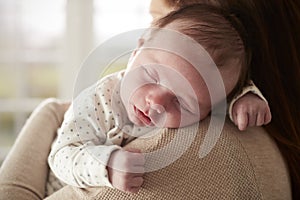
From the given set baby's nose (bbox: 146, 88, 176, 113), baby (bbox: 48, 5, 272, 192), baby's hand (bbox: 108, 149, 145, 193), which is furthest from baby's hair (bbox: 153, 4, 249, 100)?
baby's hand (bbox: 108, 149, 145, 193)

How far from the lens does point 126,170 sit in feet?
2.48

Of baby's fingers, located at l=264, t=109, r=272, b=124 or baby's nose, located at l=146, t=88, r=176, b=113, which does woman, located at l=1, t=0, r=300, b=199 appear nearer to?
baby's fingers, located at l=264, t=109, r=272, b=124

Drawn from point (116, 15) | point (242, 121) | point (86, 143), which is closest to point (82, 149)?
point (86, 143)

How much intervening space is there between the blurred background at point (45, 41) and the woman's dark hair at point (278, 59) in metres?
1.97

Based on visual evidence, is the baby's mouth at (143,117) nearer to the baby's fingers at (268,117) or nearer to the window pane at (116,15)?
the baby's fingers at (268,117)

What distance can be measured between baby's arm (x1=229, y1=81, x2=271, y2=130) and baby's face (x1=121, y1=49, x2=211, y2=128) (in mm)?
56

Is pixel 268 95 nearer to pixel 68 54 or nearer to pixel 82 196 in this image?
pixel 82 196

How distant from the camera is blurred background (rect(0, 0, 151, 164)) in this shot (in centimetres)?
295

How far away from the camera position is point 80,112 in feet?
3.06

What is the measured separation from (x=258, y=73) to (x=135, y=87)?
0.24m

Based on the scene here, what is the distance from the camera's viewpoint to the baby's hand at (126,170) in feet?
2.49

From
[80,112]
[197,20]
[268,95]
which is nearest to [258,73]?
[268,95]

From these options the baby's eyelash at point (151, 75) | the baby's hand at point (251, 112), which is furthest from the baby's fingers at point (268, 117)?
the baby's eyelash at point (151, 75)

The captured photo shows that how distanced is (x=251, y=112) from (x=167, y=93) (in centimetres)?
16
